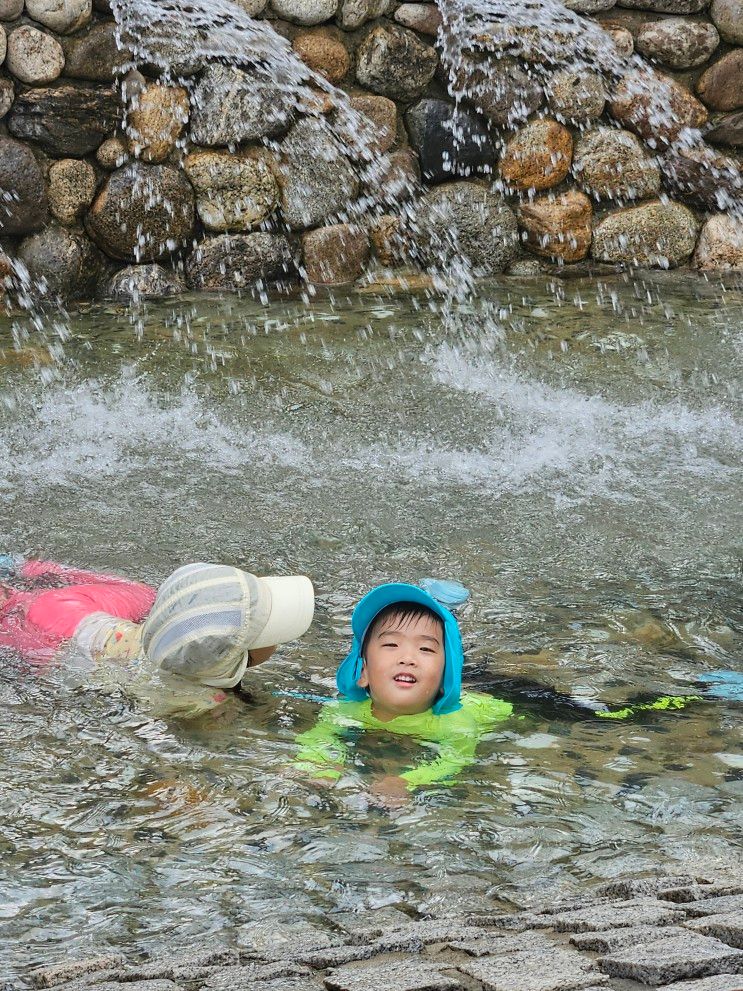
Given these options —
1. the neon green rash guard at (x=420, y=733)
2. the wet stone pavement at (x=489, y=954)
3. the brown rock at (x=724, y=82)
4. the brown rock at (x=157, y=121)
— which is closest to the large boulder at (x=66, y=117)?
the brown rock at (x=157, y=121)

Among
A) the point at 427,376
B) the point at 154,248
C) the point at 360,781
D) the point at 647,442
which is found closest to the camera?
the point at 360,781

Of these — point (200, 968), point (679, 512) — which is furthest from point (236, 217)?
point (200, 968)

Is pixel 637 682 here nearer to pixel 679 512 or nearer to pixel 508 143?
pixel 679 512

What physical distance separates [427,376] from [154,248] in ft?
6.63

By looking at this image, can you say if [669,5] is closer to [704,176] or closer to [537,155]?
[704,176]

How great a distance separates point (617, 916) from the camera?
5.85 ft

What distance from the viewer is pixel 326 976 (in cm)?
164

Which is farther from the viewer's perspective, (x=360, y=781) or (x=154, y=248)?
(x=154, y=248)

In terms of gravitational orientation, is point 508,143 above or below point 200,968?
above

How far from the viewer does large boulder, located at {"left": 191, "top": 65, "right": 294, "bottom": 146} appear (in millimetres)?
7164

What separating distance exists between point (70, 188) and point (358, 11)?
2029 mm

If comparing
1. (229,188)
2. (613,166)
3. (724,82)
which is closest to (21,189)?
(229,188)

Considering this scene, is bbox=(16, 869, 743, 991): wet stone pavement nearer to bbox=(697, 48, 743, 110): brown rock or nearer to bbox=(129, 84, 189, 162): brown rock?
bbox=(129, 84, 189, 162): brown rock

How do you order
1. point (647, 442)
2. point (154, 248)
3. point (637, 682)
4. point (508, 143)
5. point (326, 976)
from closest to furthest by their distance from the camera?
point (326, 976), point (637, 682), point (647, 442), point (154, 248), point (508, 143)
